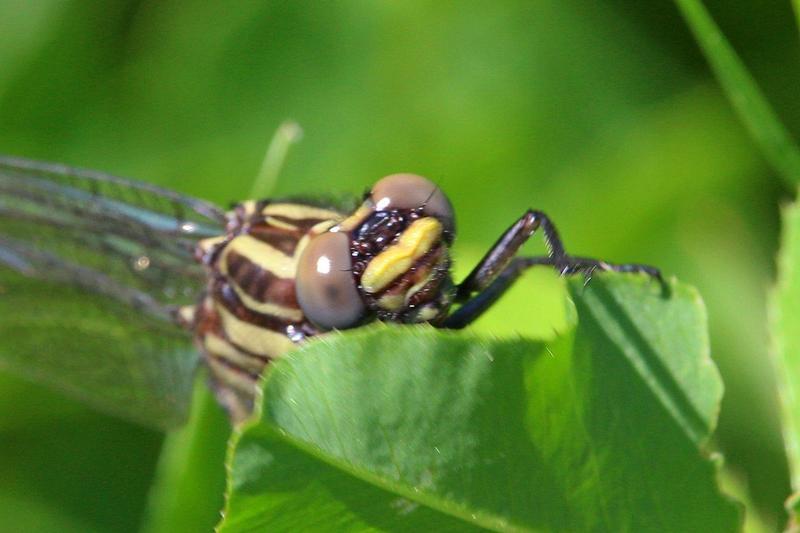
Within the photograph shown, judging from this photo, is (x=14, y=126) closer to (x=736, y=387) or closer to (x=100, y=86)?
(x=100, y=86)

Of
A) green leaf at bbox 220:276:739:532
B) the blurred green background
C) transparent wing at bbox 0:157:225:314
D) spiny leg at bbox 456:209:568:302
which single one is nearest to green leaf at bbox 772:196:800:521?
green leaf at bbox 220:276:739:532

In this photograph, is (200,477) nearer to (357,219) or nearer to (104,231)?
(104,231)

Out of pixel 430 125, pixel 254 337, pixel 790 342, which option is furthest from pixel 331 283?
pixel 430 125

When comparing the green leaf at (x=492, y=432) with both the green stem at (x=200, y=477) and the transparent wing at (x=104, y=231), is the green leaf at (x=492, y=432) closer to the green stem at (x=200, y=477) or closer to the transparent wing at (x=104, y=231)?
the green stem at (x=200, y=477)

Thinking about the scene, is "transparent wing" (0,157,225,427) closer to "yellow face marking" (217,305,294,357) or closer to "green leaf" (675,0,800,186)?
"yellow face marking" (217,305,294,357)

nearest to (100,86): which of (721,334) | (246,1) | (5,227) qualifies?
(246,1)
